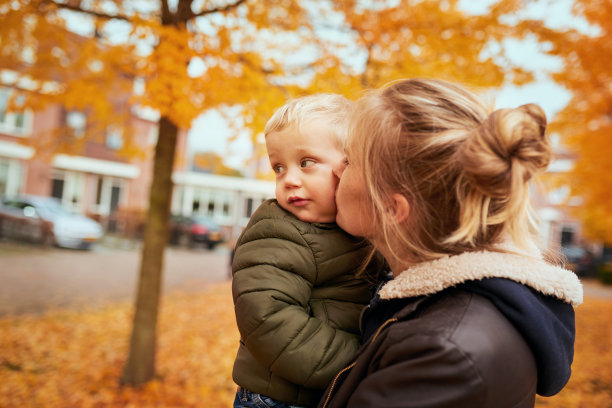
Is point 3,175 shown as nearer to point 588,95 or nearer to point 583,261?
point 588,95

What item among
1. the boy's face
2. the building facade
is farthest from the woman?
the building facade

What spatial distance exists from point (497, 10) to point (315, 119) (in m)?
3.78

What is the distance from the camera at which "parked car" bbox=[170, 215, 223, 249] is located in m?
21.2

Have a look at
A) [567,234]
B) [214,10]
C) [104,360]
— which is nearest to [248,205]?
[567,234]

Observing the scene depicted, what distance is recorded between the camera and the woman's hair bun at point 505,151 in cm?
89

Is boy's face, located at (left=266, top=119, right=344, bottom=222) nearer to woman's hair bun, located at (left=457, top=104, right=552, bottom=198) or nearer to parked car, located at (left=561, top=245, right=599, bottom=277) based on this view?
woman's hair bun, located at (left=457, top=104, right=552, bottom=198)

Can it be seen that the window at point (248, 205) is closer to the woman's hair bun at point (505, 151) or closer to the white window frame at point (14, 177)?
the white window frame at point (14, 177)

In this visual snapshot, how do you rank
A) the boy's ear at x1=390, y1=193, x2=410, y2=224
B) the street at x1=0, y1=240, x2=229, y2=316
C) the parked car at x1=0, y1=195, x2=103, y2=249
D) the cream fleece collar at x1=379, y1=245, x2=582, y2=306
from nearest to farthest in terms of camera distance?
the cream fleece collar at x1=379, y1=245, x2=582, y2=306
the boy's ear at x1=390, y1=193, x2=410, y2=224
the street at x1=0, y1=240, x2=229, y2=316
the parked car at x1=0, y1=195, x2=103, y2=249

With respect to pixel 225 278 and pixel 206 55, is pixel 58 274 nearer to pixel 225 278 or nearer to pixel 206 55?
pixel 225 278

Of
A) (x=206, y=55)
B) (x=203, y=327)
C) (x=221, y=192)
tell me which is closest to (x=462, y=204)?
(x=206, y=55)

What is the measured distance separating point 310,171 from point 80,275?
1290 cm

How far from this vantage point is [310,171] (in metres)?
1.43

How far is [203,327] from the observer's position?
7938mm

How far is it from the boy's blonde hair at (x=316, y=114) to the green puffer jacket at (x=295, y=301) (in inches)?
10.6
